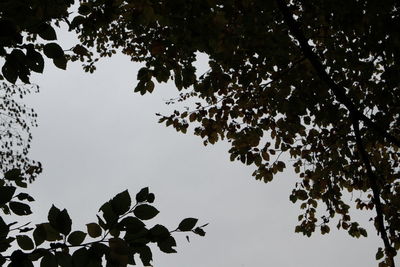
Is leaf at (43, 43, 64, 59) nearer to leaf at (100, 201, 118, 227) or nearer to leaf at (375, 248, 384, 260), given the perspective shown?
leaf at (100, 201, 118, 227)

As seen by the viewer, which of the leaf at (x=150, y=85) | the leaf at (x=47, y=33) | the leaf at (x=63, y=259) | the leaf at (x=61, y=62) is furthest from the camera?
the leaf at (x=150, y=85)

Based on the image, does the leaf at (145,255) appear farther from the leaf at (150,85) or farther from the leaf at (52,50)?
the leaf at (150,85)

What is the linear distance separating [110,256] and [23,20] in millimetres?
1018

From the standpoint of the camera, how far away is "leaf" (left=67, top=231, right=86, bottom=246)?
1412mm

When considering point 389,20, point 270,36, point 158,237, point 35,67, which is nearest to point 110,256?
point 158,237

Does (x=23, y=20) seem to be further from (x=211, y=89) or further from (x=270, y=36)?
(x=211, y=89)

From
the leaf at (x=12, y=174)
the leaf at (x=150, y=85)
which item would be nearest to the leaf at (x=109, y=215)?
the leaf at (x=12, y=174)

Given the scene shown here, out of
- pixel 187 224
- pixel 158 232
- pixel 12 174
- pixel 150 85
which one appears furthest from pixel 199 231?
pixel 150 85

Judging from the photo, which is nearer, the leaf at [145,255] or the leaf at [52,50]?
the leaf at [145,255]

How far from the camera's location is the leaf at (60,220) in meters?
1.37

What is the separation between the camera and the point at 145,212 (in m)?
1.54

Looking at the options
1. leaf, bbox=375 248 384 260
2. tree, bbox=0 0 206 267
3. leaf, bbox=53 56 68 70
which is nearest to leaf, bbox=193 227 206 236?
tree, bbox=0 0 206 267

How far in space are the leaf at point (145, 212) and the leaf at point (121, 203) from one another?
0.26ft

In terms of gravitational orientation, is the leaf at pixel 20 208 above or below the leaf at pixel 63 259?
above
